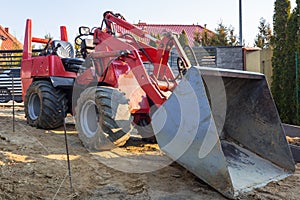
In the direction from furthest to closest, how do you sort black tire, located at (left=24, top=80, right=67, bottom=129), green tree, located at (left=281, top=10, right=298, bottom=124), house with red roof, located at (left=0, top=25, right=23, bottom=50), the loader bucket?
house with red roof, located at (left=0, top=25, right=23, bottom=50)
green tree, located at (left=281, top=10, right=298, bottom=124)
black tire, located at (left=24, top=80, right=67, bottom=129)
the loader bucket

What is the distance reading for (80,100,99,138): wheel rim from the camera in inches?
182

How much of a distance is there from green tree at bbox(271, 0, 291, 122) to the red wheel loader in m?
4.93

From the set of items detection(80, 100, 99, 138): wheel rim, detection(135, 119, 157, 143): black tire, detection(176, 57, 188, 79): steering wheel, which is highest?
Result: detection(176, 57, 188, 79): steering wheel

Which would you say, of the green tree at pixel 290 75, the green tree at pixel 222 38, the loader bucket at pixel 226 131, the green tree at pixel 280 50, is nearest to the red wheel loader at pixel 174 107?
the loader bucket at pixel 226 131

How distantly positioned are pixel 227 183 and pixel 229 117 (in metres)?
1.39

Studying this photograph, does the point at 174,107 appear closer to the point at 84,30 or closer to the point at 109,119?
the point at 109,119

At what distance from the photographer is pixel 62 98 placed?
18.9ft

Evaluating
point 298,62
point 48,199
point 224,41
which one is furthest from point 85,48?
point 224,41

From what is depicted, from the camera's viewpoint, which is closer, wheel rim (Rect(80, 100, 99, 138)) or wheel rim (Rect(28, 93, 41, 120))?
wheel rim (Rect(80, 100, 99, 138))

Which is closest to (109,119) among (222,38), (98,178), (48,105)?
(98,178)

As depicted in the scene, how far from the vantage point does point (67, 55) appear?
6785mm

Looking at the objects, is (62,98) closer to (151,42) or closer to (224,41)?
(151,42)

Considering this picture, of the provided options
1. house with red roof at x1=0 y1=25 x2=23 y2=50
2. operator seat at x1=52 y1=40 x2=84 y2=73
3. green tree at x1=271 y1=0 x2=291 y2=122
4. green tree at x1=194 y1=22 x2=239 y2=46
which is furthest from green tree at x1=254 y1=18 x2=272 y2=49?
house with red roof at x1=0 y1=25 x2=23 y2=50

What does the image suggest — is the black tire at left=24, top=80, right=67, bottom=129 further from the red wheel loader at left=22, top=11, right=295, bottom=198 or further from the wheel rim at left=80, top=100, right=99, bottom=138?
the wheel rim at left=80, top=100, right=99, bottom=138
